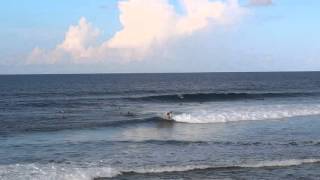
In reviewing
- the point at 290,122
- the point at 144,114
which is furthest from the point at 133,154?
the point at 144,114

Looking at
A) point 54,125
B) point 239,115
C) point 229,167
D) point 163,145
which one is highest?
point 239,115

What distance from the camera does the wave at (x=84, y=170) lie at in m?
20.2

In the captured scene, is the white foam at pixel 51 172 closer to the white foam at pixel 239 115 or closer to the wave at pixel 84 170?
the wave at pixel 84 170

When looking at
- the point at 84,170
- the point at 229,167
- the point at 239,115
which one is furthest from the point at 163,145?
the point at 239,115

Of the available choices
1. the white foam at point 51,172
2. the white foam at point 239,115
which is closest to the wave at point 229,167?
the white foam at point 51,172

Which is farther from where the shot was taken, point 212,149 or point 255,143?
point 255,143

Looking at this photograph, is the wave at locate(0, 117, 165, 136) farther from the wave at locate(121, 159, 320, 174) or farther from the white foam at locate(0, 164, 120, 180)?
the wave at locate(121, 159, 320, 174)

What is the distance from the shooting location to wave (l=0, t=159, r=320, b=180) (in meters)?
20.2

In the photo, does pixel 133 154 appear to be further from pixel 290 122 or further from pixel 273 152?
pixel 290 122

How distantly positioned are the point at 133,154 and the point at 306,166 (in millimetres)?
8026

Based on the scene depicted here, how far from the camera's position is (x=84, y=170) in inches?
837

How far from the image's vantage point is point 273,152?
85.4 ft

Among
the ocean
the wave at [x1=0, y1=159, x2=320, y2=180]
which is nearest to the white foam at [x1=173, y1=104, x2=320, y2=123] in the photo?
the ocean

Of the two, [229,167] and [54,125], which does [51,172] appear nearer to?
[229,167]
